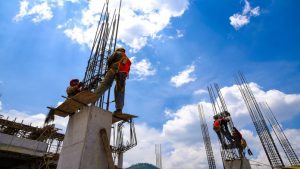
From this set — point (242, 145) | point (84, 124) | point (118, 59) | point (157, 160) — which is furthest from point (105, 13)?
point (157, 160)

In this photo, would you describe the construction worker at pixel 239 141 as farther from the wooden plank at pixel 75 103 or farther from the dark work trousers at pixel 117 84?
the wooden plank at pixel 75 103

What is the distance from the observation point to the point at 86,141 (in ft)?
10.6

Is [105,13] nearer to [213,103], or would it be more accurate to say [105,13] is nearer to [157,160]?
[213,103]

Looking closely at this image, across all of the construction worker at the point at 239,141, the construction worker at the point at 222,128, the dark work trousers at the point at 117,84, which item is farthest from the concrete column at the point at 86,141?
the construction worker at the point at 239,141

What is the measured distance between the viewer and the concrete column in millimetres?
3141


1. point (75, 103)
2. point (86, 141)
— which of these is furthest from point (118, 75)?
point (86, 141)

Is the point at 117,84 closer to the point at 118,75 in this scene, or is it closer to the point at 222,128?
the point at 118,75

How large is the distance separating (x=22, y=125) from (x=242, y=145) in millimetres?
15644

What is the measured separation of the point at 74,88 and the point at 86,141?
1.24 metres

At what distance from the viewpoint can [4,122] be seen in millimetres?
15867

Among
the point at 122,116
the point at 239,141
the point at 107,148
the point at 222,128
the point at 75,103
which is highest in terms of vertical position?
the point at 222,128

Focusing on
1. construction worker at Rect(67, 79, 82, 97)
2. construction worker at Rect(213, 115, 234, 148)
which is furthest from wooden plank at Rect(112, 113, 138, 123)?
construction worker at Rect(213, 115, 234, 148)

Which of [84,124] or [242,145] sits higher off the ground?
[242,145]

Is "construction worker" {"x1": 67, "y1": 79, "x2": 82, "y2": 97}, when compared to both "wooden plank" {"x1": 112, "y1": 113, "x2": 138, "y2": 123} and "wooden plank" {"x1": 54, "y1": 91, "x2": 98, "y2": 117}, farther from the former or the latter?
"wooden plank" {"x1": 112, "y1": 113, "x2": 138, "y2": 123}
